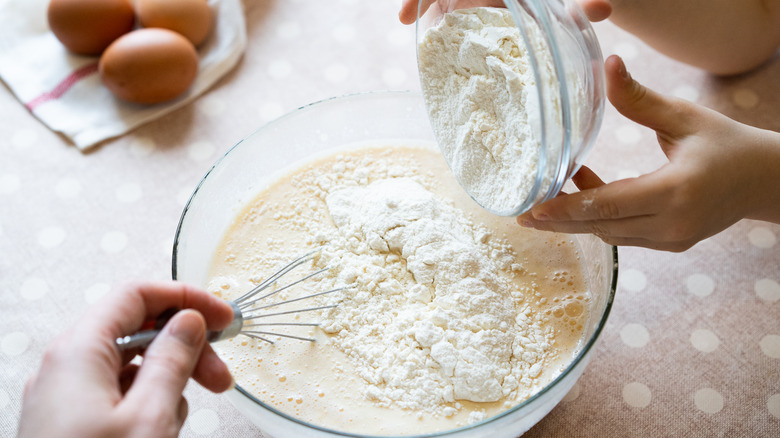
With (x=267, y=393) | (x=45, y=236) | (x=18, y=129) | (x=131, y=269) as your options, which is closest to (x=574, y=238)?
(x=267, y=393)

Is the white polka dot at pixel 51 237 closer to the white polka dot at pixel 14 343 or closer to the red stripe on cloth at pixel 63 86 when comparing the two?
the white polka dot at pixel 14 343

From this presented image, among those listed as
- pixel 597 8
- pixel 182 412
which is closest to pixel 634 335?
pixel 597 8

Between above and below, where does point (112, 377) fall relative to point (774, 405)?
above

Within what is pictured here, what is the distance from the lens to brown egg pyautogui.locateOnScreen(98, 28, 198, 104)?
137cm

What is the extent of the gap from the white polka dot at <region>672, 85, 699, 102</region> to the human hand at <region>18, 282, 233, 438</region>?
3.90ft

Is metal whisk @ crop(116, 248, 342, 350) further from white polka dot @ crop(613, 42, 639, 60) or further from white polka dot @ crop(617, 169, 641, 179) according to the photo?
white polka dot @ crop(613, 42, 639, 60)

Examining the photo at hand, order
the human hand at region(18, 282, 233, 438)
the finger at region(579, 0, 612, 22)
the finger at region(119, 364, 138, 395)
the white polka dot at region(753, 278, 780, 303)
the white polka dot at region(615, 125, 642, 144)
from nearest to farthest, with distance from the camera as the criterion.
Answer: the human hand at region(18, 282, 233, 438)
the finger at region(119, 364, 138, 395)
the finger at region(579, 0, 612, 22)
the white polka dot at region(753, 278, 780, 303)
the white polka dot at region(615, 125, 642, 144)

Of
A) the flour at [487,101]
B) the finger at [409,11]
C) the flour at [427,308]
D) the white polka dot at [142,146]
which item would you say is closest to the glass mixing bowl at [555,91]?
the flour at [487,101]

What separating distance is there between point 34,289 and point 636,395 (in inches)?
43.1

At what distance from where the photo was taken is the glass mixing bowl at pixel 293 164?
78 cm

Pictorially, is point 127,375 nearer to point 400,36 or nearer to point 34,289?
point 34,289

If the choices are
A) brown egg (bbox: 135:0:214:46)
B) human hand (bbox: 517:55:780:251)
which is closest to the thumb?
human hand (bbox: 517:55:780:251)

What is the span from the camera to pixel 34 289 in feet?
3.85

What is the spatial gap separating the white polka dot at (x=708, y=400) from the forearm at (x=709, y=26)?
737 millimetres
